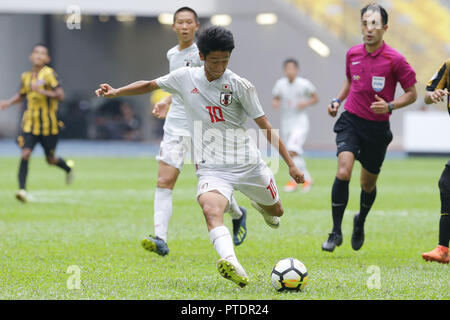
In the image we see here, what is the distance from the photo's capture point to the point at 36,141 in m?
A: 12.9

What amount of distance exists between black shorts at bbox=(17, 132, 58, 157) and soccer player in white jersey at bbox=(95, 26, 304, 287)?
6.99m

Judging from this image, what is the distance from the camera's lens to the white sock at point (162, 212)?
7555 millimetres

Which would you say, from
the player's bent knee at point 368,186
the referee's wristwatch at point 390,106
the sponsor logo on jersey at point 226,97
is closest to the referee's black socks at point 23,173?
the player's bent knee at point 368,186

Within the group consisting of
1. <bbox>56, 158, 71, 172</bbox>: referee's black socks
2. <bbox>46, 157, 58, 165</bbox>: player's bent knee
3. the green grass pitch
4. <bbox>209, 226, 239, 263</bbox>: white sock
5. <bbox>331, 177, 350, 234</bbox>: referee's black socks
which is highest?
<bbox>46, 157, 58, 165</bbox>: player's bent knee

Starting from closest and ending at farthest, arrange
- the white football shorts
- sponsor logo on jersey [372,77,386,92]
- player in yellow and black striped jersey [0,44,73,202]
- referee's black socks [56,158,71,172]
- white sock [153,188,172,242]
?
the white football shorts < white sock [153,188,172,242] < sponsor logo on jersey [372,77,386,92] < player in yellow and black striped jersey [0,44,73,202] < referee's black socks [56,158,71,172]

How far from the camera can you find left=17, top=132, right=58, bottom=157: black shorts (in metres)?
12.8

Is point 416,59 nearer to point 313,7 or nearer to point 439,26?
point 439,26

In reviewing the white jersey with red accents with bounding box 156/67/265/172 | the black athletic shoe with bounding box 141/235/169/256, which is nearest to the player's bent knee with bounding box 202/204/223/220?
the white jersey with red accents with bounding box 156/67/265/172

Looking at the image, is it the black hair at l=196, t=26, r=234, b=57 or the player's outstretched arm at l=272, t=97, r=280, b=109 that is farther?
the player's outstretched arm at l=272, t=97, r=280, b=109

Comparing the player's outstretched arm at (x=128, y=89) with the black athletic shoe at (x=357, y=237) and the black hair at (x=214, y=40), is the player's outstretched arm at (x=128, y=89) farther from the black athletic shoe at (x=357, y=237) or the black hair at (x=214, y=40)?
the black athletic shoe at (x=357, y=237)

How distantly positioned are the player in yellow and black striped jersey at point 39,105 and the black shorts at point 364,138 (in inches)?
248

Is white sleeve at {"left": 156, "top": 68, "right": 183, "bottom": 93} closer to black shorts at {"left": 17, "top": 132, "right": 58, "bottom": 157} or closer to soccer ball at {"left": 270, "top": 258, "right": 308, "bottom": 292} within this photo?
soccer ball at {"left": 270, "top": 258, "right": 308, "bottom": 292}
